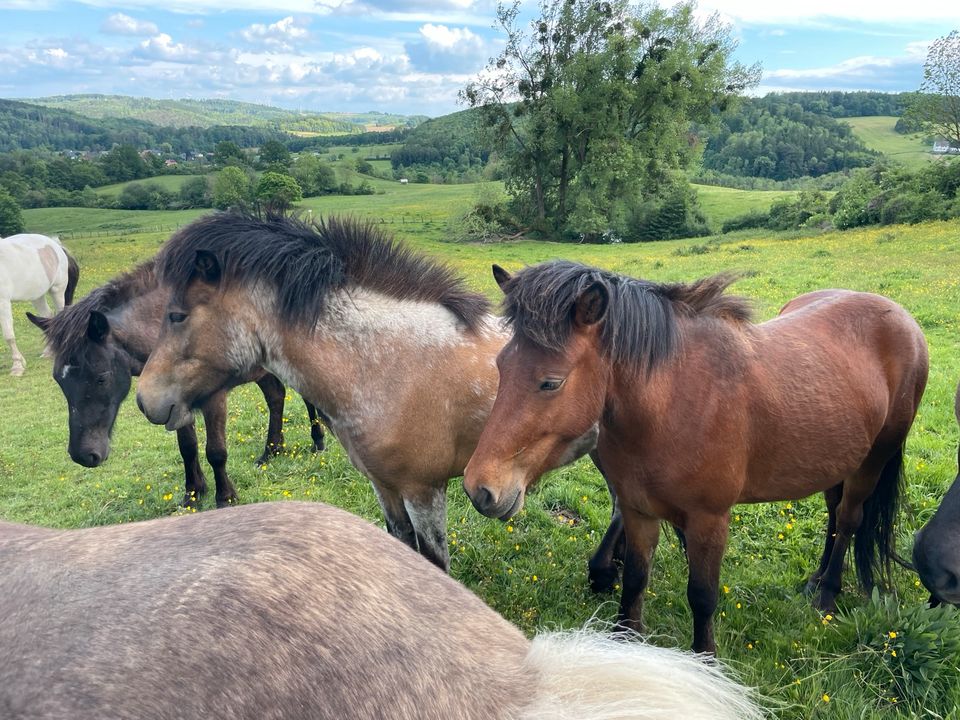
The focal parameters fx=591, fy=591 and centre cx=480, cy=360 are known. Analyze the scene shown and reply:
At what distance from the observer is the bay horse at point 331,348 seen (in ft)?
10.7

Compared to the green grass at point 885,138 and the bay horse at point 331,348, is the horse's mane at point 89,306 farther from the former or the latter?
the green grass at point 885,138

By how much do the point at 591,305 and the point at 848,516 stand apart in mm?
2491

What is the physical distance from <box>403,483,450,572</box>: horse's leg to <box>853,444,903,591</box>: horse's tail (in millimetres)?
2588

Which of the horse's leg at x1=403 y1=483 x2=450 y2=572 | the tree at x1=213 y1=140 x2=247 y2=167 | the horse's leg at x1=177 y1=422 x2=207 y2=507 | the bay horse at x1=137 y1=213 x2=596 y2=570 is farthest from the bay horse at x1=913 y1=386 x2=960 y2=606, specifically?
the tree at x1=213 y1=140 x2=247 y2=167

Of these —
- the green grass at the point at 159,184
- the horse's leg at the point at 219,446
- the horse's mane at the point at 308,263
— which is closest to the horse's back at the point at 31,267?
the horse's leg at the point at 219,446

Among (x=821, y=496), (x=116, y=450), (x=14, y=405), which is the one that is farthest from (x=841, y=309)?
(x=14, y=405)

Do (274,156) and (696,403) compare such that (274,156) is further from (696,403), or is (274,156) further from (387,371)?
(696,403)

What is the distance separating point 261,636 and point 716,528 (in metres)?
2.33

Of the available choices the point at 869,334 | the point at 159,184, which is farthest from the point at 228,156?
the point at 869,334

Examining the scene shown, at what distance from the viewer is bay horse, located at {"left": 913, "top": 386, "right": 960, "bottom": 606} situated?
97.1 inches

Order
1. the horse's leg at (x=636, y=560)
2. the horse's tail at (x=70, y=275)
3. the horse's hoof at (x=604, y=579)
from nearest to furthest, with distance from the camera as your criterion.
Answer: the horse's leg at (x=636, y=560) → the horse's hoof at (x=604, y=579) → the horse's tail at (x=70, y=275)

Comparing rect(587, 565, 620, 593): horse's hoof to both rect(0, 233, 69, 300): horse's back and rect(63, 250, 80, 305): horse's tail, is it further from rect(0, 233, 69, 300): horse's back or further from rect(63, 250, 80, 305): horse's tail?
rect(63, 250, 80, 305): horse's tail

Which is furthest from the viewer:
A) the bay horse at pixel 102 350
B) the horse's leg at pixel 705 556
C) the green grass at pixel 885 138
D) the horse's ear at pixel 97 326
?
the green grass at pixel 885 138

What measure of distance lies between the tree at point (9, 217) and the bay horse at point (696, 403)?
127 ft
